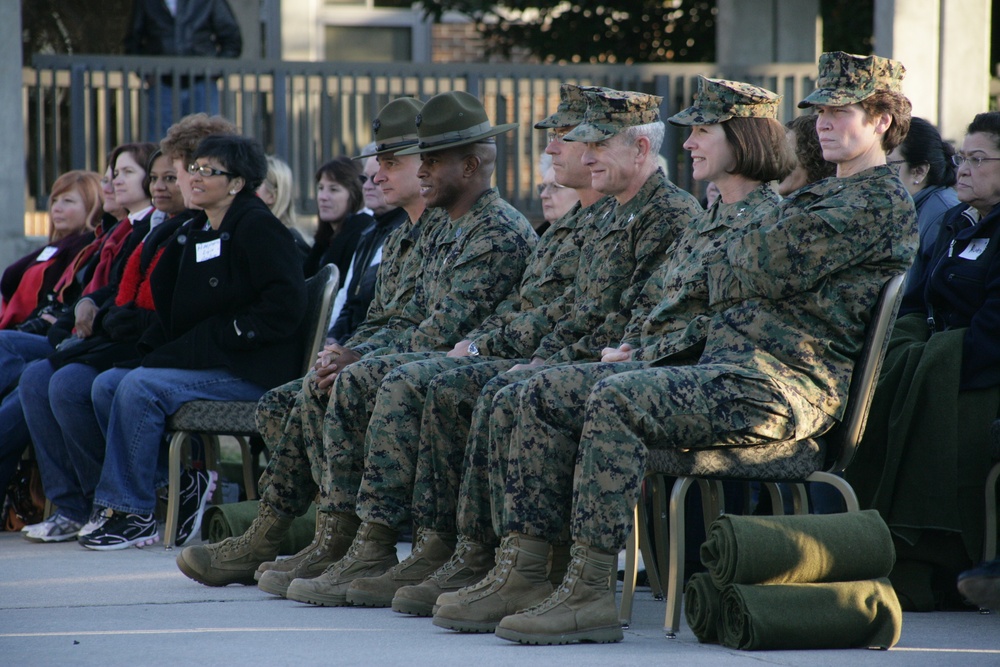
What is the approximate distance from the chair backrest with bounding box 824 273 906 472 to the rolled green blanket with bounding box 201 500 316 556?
223 centimetres

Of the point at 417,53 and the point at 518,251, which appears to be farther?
the point at 417,53

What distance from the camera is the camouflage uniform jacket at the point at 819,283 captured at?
13.5ft

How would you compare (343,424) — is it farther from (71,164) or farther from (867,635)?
(71,164)

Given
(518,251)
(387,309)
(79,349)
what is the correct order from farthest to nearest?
1. (79,349)
2. (387,309)
3. (518,251)

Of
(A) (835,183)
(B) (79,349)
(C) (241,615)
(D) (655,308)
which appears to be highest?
(A) (835,183)

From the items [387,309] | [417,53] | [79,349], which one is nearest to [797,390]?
[387,309]

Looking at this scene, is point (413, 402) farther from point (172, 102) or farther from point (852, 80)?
point (172, 102)

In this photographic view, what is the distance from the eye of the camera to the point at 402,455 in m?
4.71

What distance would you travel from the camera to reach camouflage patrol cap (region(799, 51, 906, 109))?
437cm

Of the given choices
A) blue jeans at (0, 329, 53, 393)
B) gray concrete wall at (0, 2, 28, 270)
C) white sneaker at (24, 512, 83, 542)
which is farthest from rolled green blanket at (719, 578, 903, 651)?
gray concrete wall at (0, 2, 28, 270)

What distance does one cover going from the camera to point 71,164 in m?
10.9

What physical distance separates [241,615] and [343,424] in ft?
2.42

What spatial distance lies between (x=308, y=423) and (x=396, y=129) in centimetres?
135

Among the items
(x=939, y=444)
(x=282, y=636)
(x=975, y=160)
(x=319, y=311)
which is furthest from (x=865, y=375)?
(x=319, y=311)
